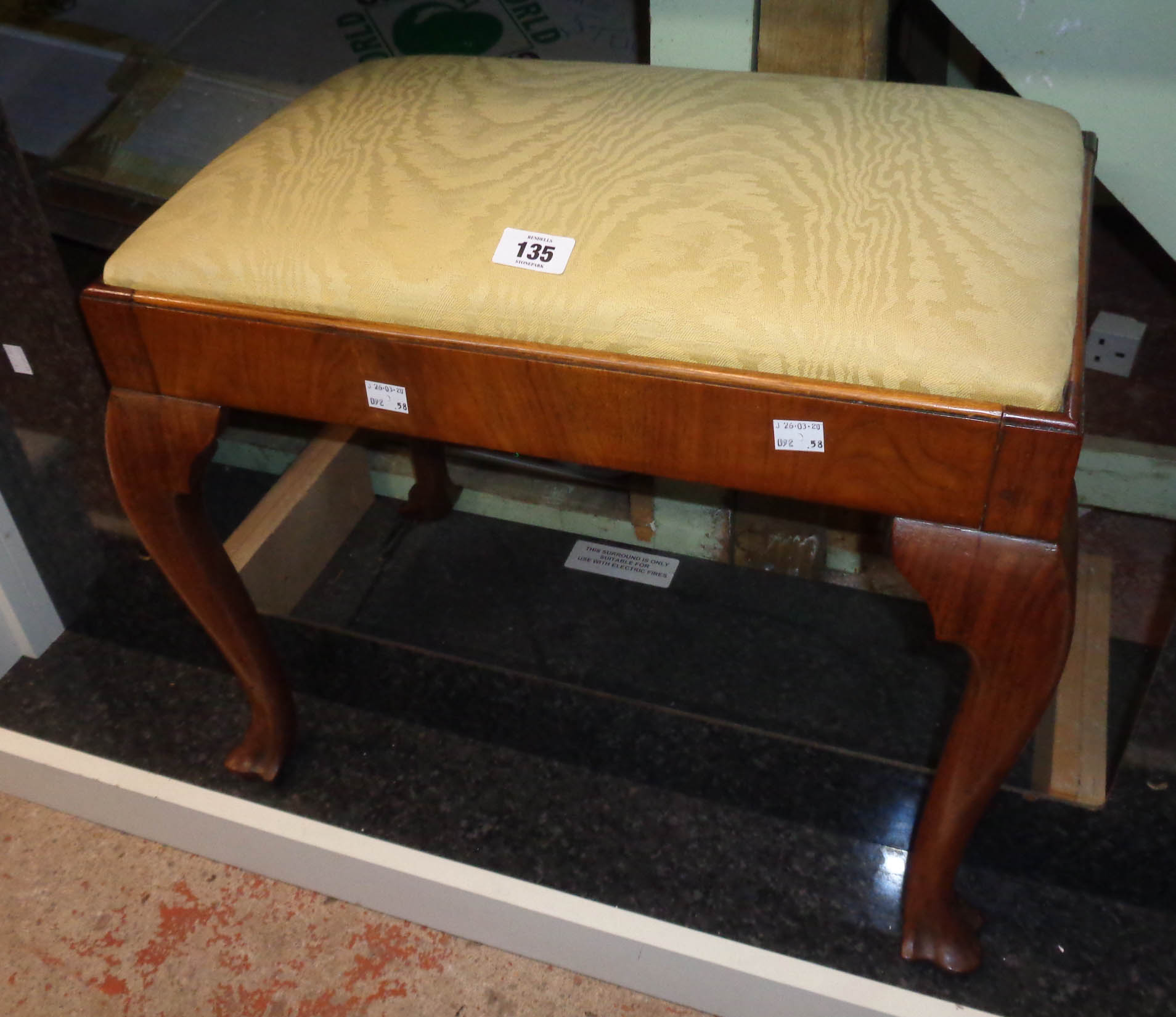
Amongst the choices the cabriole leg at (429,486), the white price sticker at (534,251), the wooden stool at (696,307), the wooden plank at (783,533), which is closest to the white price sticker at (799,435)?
the wooden stool at (696,307)

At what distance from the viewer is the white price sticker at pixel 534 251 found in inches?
26.2

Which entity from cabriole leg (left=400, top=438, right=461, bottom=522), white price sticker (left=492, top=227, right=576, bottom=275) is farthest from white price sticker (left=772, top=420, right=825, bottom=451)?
cabriole leg (left=400, top=438, right=461, bottom=522)

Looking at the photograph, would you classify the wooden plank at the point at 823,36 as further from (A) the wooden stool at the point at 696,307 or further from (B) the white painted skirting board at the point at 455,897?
(B) the white painted skirting board at the point at 455,897

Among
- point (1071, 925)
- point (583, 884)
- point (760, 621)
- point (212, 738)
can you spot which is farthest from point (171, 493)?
point (1071, 925)

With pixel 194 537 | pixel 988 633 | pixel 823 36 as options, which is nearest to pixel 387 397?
pixel 194 537

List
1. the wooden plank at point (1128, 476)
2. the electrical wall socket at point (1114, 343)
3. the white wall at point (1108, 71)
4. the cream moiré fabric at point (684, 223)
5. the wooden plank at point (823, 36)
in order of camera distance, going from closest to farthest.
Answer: the cream moiré fabric at point (684, 223) → the white wall at point (1108, 71) → the wooden plank at point (823, 36) → the wooden plank at point (1128, 476) → the electrical wall socket at point (1114, 343)

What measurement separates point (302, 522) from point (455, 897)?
46cm

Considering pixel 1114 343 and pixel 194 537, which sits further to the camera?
pixel 1114 343

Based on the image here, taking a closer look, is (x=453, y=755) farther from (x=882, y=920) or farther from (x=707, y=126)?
(x=707, y=126)

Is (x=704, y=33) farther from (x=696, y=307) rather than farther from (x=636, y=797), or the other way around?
(x=636, y=797)

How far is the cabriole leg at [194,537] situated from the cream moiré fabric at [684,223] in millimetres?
105

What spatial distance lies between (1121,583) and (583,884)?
2.16ft

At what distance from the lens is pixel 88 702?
1146mm

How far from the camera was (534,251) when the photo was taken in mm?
674
